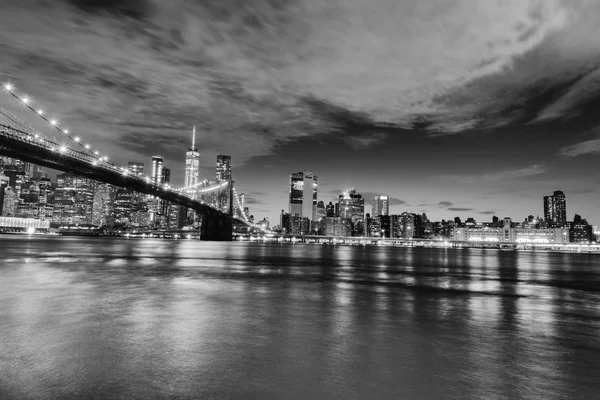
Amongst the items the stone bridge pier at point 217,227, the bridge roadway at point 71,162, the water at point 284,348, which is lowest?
the water at point 284,348

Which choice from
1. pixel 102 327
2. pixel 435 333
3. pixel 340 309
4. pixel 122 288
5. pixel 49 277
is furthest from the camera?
pixel 49 277

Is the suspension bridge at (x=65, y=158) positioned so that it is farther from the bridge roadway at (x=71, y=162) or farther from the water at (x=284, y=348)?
the water at (x=284, y=348)

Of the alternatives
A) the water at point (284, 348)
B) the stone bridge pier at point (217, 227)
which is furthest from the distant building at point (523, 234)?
the water at point (284, 348)

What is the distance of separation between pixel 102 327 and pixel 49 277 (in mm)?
12644

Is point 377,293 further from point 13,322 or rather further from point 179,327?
point 13,322

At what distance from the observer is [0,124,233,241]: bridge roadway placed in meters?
51.7

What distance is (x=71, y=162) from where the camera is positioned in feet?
199

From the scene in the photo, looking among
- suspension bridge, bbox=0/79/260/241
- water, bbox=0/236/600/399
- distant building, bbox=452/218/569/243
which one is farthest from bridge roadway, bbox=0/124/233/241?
distant building, bbox=452/218/569/243

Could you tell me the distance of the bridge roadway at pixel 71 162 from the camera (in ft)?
170

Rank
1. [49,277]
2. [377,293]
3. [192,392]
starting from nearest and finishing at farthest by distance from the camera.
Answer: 1. [192,392]
2. [377,293]
3. [49,277]

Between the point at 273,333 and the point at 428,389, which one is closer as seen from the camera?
the point at 428,389

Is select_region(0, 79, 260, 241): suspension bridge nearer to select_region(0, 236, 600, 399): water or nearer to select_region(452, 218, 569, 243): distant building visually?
select_region(0, 236, 600, 399): water

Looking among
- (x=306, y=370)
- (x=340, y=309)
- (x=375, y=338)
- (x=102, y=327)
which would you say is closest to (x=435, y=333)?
(x=375, y=338)

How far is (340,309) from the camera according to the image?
12.1 metres
